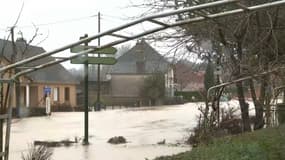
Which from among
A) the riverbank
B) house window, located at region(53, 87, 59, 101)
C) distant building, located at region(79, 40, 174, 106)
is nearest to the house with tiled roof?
distant building, located at region(79, 40, 174, 106)

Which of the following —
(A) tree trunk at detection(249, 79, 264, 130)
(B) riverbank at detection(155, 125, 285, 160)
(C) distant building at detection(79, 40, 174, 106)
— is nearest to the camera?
(B) riverbank at detection(155, 125, 285, 160)

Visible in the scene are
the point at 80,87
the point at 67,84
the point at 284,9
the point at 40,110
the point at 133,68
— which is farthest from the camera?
the point at 133,68

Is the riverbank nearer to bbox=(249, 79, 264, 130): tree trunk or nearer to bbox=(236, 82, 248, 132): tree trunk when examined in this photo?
bbox=(249, 79, 264, 130): tree trunk

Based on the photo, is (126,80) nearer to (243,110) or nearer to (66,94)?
(66,94)

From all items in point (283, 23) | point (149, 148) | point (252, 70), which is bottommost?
point (149, 148)

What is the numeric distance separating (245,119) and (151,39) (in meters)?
4.01

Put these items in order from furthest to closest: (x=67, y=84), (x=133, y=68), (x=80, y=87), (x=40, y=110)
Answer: (x=133, y=68) < (x=80, y=87) < (x=67, y=84) < (x=40, y=110)

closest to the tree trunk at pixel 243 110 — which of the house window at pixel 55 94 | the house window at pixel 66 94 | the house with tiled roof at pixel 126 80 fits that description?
the house window at pixel 55 94

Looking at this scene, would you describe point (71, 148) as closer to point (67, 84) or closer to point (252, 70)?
point (252, 70)

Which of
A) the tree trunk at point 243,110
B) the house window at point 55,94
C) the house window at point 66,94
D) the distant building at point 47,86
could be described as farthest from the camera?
the house window at point 66,94

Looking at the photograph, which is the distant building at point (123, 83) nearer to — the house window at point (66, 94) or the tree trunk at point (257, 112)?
the house window at point (66, 94)

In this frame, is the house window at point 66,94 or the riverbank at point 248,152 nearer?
the riverbank at point 248,152

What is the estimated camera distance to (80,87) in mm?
80125

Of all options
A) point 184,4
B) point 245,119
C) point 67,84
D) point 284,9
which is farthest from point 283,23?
point 67,84
